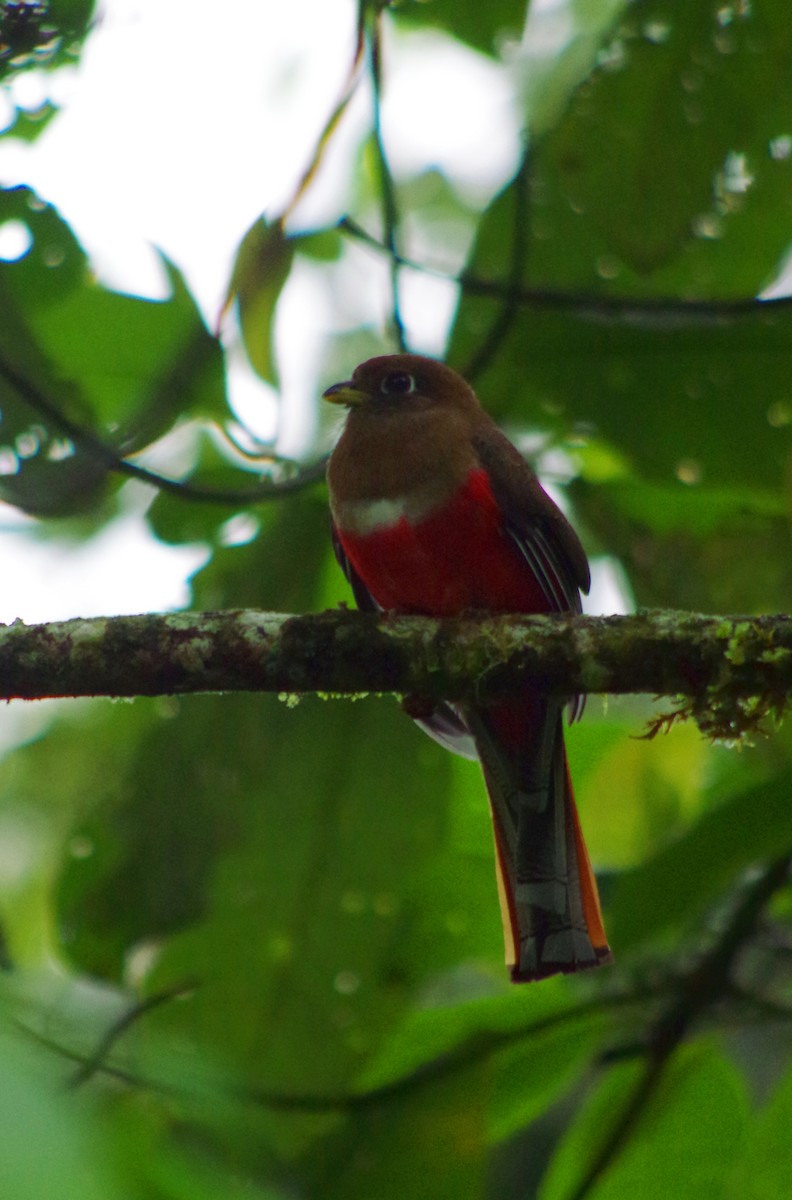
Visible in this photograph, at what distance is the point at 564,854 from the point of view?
3438mm

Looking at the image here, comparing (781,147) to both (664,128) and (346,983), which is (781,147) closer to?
(664,128)

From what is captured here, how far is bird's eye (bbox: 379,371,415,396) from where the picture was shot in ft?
13.7

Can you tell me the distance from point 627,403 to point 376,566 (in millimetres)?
815

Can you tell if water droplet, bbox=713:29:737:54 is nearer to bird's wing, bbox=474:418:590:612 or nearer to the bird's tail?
bird's wing, bbox=474:418:590:612

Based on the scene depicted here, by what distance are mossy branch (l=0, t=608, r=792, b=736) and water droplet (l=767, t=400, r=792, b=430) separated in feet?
3.73

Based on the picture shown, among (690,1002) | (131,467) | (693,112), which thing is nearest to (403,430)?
(131,467)

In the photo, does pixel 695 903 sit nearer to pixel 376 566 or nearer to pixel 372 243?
pixel 376 566

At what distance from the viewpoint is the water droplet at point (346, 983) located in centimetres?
333

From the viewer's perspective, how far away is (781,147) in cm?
367

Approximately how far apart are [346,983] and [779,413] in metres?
1.80

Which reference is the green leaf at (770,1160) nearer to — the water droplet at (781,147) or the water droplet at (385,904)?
the water droplet at (385,904)

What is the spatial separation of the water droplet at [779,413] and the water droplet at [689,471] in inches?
8.7

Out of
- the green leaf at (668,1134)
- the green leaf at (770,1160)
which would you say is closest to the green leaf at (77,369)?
the green leaf at (668,1134)

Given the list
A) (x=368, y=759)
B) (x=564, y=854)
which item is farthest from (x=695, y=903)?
(x=368, y=759)
